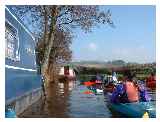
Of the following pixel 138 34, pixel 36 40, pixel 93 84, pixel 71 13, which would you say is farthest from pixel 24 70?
pixel 138 34

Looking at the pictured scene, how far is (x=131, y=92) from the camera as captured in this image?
23.5 feet

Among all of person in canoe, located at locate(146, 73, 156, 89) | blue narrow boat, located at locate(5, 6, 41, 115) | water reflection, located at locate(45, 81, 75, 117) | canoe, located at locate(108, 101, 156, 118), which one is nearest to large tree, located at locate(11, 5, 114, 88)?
blue narrow boat, located at locate(5, 6, 41, 115)

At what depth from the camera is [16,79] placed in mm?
6527

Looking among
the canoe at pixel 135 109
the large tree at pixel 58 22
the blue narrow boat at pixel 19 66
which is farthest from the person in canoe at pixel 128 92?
the blue narrow boat at pixel 19 66

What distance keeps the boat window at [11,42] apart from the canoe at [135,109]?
4.69 ft

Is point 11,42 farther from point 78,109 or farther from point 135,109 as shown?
point 135,109

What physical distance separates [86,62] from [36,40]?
45.9 inches

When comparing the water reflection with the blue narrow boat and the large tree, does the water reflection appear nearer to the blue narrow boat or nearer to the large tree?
the blue narrow boat

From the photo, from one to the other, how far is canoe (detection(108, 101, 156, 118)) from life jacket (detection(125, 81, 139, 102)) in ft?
0.34

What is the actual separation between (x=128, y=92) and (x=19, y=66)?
1.50m

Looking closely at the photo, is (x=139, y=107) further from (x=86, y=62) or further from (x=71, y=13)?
(x=71, y=13)

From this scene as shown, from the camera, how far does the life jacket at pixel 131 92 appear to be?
7062 mm

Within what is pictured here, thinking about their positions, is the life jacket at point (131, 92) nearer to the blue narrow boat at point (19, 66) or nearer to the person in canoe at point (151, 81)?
the person in canoe at point (151, 81)

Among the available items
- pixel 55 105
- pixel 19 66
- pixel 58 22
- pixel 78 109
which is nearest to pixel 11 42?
pixel 58 22
